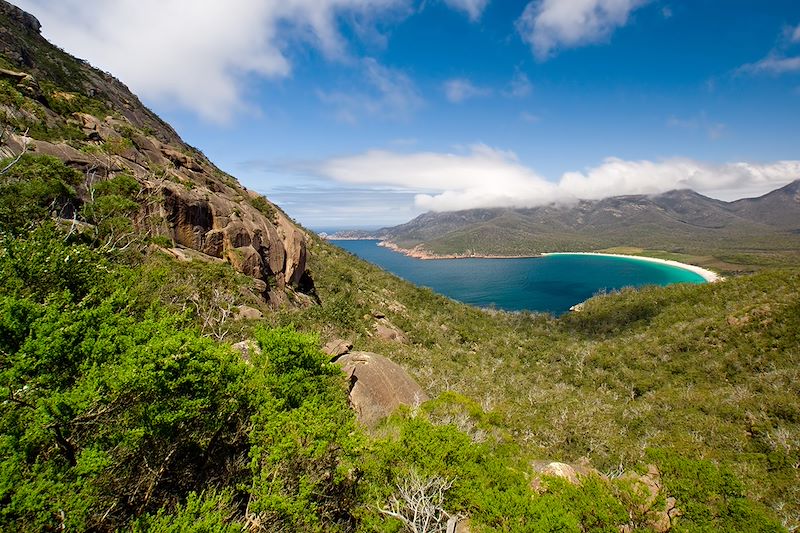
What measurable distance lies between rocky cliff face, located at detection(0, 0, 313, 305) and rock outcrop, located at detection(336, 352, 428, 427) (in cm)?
1769

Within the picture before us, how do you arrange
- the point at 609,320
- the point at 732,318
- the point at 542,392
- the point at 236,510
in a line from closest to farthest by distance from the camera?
the point at 236,510 < the point at 542,392 < the point at 732,318 < the point at 609,320

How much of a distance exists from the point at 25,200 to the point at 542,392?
52214 millimetres

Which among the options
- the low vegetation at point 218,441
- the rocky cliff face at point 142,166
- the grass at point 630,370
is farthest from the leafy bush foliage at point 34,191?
the grass at point 630,370

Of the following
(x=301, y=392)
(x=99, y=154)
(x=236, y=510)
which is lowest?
(x=236, y=510)

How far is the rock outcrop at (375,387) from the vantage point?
2019cm

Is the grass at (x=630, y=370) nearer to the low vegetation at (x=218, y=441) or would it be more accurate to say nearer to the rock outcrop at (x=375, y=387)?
the low vegetation at (x=218, y=441)

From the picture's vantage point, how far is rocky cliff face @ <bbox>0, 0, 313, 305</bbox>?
2981cm

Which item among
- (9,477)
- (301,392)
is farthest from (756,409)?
(9,477)

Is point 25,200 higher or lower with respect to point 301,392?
higher

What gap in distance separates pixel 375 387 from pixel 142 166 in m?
38.2

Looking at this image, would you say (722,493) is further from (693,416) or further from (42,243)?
(42,243)

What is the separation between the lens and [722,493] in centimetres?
1422

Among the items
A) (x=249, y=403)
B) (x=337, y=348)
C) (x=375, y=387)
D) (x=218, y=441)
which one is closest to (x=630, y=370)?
(x=375, y=387)

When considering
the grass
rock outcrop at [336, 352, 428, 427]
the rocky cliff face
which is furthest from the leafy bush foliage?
rock outcrop at [336, 352, 428, 427]
